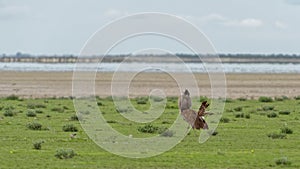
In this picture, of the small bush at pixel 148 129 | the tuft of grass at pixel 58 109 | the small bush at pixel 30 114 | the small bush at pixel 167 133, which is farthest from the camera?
the tuft of grass at pixel 58 109

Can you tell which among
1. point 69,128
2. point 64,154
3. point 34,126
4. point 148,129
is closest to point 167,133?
point 148,129

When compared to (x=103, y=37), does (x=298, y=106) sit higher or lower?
lower

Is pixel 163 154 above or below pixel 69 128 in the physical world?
below

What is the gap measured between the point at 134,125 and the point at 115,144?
6534mm

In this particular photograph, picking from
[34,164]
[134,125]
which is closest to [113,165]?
[34,164]

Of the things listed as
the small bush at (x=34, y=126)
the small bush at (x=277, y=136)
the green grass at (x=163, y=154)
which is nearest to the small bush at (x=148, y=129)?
the green grass at (x=163, y=154)

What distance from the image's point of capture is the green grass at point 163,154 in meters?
18.9

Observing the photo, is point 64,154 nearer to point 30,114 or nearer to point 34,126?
point 34,126

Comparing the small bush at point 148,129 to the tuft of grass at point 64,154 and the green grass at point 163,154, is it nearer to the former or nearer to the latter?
the green grass at point 163,154

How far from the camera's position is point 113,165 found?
18.6 metres

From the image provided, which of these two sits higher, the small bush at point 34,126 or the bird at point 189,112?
the bird at point 189,112

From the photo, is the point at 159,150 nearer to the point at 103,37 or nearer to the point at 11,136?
the point at 103,37

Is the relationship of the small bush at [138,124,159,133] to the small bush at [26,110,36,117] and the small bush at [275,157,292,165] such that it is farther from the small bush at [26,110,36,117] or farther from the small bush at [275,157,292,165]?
the small bush at [26,110,36,117]

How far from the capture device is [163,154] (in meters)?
20.6
